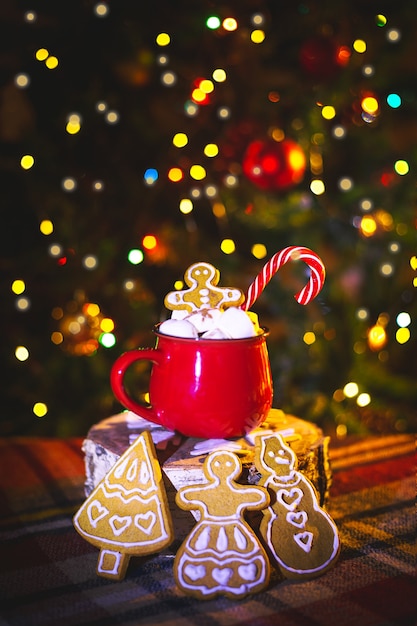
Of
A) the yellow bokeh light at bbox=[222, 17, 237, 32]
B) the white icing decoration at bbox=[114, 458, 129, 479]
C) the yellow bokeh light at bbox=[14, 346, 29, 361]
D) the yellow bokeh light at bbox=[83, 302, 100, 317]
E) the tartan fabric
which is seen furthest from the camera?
the yellow bokeh light at bbox=[83, 302, 100, 317]

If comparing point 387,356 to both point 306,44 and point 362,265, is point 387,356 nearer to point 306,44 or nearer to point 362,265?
point 362,265

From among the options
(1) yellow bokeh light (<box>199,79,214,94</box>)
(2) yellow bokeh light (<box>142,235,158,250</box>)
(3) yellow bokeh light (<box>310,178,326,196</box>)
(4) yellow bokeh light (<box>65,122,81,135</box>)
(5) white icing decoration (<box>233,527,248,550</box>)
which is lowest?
(5) white icing decoration (<box>233,527,248,550</box>)

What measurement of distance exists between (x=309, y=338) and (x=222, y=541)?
102 centimetres

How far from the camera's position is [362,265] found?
1.77 metres

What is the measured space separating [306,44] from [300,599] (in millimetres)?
1308

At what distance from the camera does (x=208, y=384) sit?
89cm

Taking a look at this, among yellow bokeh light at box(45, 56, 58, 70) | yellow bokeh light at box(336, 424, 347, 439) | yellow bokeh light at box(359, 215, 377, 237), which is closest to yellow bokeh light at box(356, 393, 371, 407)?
yellow bokeh light at box(336, 424, 347, 439)

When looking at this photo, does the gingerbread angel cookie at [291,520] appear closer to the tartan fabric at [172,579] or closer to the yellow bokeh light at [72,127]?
the tartan fabric at [172,579]

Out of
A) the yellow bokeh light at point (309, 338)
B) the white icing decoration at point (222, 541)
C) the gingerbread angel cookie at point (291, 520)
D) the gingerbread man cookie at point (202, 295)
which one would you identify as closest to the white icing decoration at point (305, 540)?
the gingerbread angel cookie at point (291, 520)

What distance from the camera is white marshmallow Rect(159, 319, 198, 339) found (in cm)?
90

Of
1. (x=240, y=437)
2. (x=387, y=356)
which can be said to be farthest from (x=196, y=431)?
(x=387, y=356)

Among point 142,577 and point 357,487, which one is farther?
point 357,487

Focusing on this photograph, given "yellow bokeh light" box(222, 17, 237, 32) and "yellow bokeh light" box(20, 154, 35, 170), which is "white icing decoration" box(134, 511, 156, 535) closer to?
"yellow bokeh light" box(20, 154, 35, 170)

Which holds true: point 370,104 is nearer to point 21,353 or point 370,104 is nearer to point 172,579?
point 21,353
